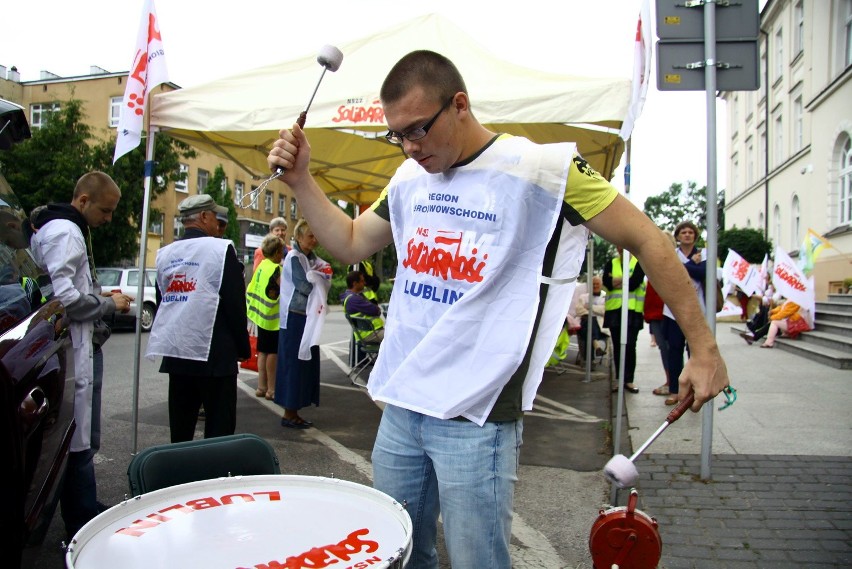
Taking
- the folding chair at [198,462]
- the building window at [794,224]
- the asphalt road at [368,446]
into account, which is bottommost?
the asphalt road at [368,446]

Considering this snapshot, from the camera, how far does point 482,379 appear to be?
1834 millimetres

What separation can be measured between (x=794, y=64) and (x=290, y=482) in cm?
3086

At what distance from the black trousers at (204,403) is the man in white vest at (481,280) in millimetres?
2568

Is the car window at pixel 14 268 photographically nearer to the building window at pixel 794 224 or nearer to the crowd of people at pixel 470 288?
the crowd of people at pixel 470 288

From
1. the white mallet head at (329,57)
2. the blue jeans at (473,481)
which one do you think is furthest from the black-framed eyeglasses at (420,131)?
the blue jeans at (473,481)

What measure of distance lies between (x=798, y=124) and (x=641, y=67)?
27470 mm

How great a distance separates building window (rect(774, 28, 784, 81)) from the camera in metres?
29.2

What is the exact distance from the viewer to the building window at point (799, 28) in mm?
25775

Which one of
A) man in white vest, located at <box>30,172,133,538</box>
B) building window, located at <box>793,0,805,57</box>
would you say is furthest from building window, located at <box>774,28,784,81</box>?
man in white vest, located at <box>30,172,133,538</box>

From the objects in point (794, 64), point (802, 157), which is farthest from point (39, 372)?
point (794, 64)

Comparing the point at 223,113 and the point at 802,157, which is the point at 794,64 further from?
the point at 223,113

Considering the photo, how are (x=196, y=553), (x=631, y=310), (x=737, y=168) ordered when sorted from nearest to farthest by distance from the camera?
(x=196, y=553), (x=631, y=310), (x=737, y=168)

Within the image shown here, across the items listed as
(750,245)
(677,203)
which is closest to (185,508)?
(750,245)

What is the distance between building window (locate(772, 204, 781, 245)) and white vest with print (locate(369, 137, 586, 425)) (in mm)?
32014
